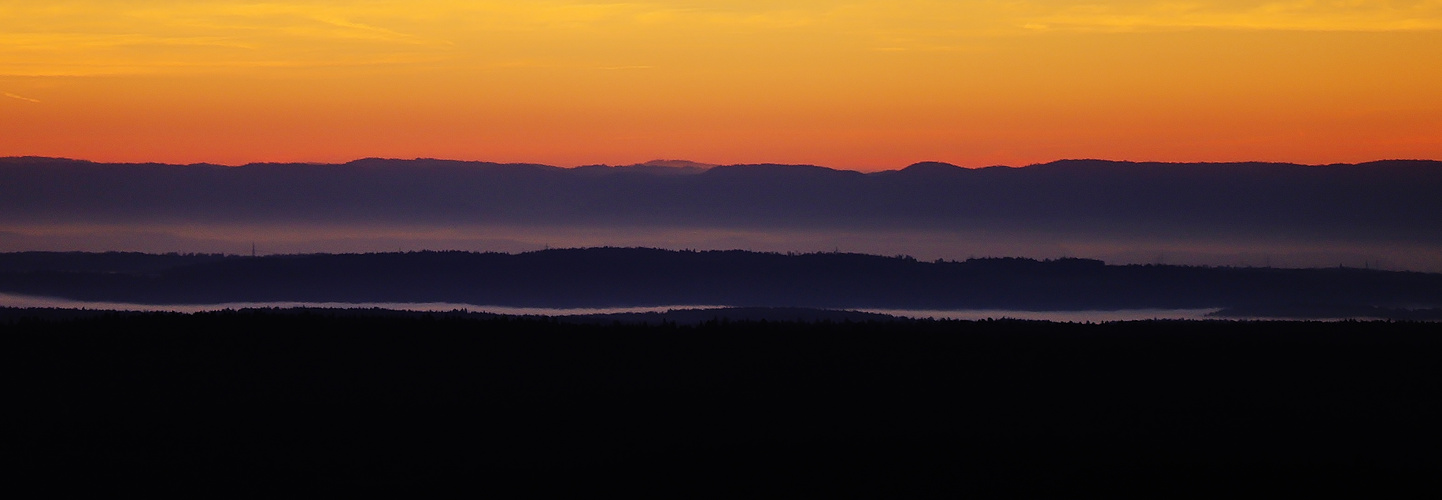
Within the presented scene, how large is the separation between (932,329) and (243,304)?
36.9 metres

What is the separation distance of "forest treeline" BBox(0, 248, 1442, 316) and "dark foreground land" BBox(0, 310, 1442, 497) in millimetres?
33002

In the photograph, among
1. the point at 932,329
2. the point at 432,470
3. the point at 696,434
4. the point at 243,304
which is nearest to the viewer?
the point at 432,470

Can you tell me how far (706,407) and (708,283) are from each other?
42.7m

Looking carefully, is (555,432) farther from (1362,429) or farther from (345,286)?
(345,286)

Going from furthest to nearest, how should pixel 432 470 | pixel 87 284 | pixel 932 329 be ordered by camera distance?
pixel 87 284
pixel 932 329
pixel 432 470

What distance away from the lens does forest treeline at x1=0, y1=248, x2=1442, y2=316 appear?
58281 mm

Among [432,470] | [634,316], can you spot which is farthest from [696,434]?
[634,316]

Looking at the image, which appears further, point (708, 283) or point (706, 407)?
point (708, 283)

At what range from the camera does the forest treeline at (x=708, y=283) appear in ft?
191

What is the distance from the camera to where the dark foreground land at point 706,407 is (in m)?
15.5

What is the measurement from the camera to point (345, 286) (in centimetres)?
6250

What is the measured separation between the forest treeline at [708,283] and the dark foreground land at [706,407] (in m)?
33.0

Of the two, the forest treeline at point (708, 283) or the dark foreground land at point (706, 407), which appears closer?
the dark foreground land at point (706, 407)

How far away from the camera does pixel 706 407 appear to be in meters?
18.9
